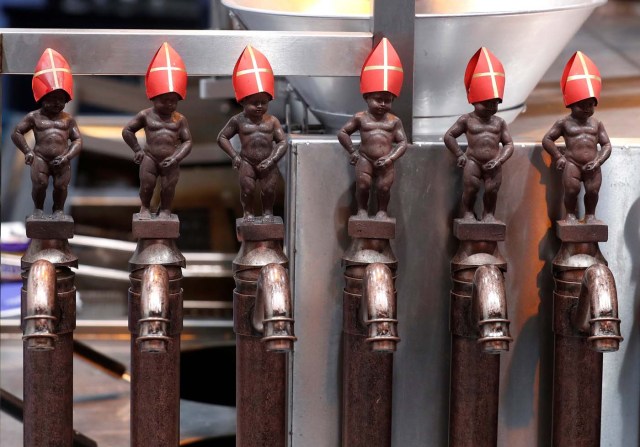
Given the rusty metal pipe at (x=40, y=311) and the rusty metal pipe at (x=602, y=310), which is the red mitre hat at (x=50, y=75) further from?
the rusty metal pipe at (x=602, y=310)

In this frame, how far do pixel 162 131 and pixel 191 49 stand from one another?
11 centimetres

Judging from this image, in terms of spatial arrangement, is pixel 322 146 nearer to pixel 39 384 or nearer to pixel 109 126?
pixel 39 384

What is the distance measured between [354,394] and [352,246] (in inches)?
6.0

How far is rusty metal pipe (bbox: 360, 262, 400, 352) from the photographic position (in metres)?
1.26

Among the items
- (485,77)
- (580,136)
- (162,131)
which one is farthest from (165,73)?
(580,136)

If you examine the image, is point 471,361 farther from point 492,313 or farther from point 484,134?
point 484,134

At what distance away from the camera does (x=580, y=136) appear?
1.33 metres

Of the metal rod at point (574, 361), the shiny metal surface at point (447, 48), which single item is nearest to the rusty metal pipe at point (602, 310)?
the metal rod at point (574, 361)

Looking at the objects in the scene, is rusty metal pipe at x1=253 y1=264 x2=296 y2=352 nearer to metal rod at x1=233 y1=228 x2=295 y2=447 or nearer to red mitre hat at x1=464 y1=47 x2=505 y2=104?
metal rod at x1=233 y1=228 x2=295 y2=447

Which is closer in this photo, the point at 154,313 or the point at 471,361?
the point at 154,313

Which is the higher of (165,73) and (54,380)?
(165,73)

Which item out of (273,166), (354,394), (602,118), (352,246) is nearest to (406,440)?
(354,394)

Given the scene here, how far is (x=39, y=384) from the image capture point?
1.33m

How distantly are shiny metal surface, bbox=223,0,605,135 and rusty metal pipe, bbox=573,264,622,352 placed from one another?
29 centimetres
